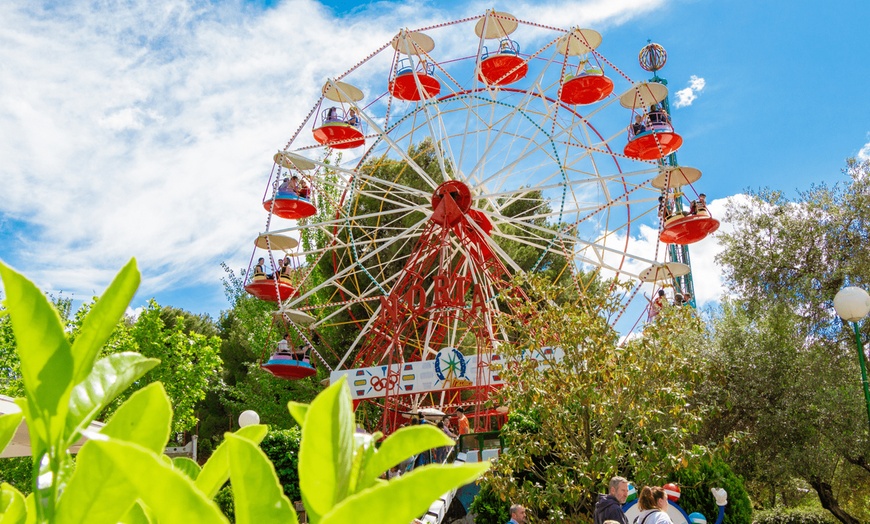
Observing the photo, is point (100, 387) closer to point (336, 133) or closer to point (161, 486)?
point (161, 486)

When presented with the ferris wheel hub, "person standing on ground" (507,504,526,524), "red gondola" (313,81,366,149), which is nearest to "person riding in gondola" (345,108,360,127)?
"red gondola" (313,81,366,149)

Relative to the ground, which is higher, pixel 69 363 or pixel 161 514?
pixel 69 363

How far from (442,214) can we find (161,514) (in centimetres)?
1390

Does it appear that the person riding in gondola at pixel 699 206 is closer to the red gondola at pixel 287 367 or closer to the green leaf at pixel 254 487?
the red gondola at pixel 287 367

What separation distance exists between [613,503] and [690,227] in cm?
974

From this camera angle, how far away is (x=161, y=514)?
583 mm

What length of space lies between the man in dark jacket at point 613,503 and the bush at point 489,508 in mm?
3293

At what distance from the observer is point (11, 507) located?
2.72 feet

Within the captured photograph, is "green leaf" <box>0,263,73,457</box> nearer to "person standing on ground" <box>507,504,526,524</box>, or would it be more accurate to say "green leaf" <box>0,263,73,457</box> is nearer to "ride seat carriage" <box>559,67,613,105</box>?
"person standing on ground" <box>507,504,526,524</box>

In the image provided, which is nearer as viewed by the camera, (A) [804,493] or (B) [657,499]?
(B) [657,499]

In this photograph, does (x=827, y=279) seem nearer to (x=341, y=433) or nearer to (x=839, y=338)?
(x=839, y=338)

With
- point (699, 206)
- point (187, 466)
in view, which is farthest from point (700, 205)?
point (187, 466)

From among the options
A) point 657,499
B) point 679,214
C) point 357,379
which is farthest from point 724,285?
point 657,499

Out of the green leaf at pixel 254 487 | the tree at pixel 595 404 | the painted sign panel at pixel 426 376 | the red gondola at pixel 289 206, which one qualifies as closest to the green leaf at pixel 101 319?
the green leaf at pixel 254 487
